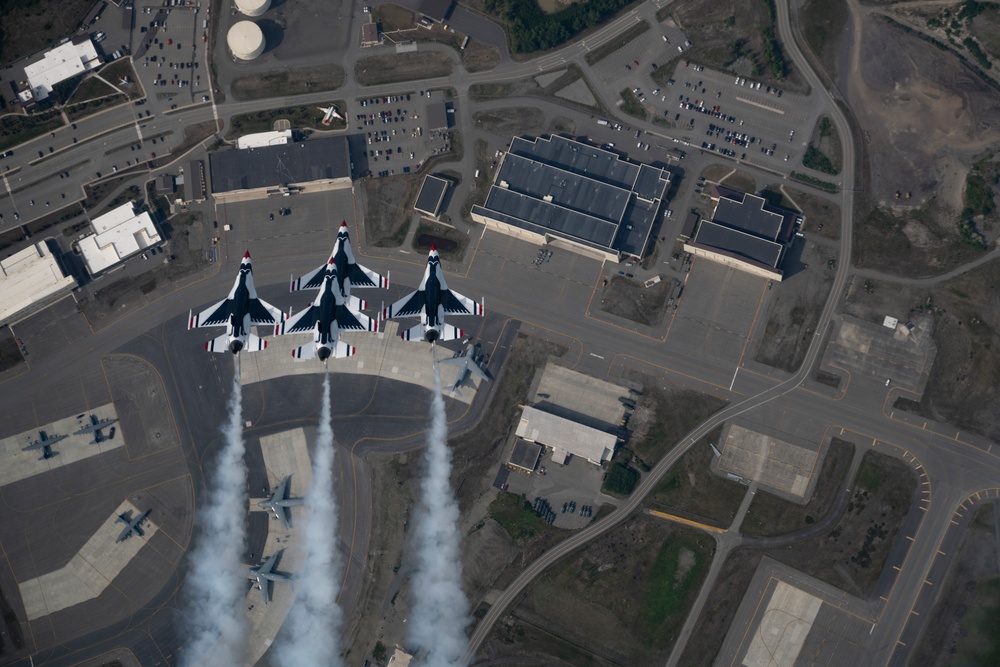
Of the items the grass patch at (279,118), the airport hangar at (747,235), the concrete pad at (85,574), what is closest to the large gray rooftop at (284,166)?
the grass patch at (279,118)

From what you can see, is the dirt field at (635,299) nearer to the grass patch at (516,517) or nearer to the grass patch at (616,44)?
the grass patch at (516,517)

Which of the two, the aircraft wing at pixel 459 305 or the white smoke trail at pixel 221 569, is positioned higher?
the aircraft wing at pixel 459 305

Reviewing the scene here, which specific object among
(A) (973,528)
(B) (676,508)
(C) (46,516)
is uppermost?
(A) (973,528)

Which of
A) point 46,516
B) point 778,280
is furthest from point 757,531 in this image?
point 46,516

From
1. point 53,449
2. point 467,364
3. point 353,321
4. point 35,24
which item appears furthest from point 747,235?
point 35,24

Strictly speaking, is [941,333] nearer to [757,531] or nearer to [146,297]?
[757,531]

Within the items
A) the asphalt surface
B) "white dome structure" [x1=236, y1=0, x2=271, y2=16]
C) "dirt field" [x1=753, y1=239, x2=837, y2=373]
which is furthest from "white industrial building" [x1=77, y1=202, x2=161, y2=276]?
"dirt field" [x1=753, y1=239, x2=837, y2=373]

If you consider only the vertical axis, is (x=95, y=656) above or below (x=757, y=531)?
below
